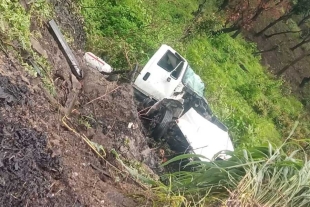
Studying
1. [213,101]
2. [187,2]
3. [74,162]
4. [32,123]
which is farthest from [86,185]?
[187,2]

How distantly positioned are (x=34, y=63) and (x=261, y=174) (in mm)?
3305

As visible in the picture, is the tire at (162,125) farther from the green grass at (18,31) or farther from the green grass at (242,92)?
the green grass at (242,92)

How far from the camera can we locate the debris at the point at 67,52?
275 inches

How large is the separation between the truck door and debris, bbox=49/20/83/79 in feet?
8.36

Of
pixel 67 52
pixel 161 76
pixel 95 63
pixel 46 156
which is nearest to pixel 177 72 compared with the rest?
pixel 161 76

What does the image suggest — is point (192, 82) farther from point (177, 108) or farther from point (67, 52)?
point (67, 52)

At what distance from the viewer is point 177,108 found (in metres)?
9.14

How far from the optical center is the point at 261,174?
2578 mm

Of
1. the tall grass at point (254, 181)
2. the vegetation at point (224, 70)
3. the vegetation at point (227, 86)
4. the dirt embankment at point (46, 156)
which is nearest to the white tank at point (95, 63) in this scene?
the vegetation at point (227, 86)

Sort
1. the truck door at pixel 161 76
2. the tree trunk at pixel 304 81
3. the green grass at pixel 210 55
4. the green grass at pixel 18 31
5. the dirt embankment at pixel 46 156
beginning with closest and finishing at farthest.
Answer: the dirt embankment at pixel 46 156 < the green grass at pixel 18 31 < the truck door at pixel 161 76 < the green grass at pixel 210 55 < the tree trunk at pixel 304 81

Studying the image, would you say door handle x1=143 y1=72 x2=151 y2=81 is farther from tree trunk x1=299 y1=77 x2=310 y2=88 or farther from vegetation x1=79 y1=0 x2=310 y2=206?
tree trunk x1=299 y1=77 x2=310 y2=88

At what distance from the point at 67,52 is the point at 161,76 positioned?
10.7ft

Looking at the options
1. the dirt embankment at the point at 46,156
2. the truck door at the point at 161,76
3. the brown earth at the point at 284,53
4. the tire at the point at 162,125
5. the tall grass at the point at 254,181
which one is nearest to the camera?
the tall grass at the point at 254,181

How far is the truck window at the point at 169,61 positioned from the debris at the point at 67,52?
3.15 metres
